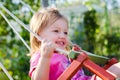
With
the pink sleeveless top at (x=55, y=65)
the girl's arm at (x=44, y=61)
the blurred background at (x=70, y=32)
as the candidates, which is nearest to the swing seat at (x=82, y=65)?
the girl's arm at (x=44, y=61)

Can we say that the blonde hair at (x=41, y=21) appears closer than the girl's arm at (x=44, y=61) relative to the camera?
No

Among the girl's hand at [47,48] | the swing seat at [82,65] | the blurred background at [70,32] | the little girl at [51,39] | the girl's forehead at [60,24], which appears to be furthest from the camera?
the blurred background at [70,32]

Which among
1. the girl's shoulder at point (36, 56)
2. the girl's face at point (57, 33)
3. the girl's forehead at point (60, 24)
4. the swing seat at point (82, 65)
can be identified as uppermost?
the girl's forehead at point (60, 24)

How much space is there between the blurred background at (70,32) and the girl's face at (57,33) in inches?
7.4

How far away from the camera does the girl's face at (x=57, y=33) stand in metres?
1.78

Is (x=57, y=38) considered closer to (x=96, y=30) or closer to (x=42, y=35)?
(x=42, y=35)

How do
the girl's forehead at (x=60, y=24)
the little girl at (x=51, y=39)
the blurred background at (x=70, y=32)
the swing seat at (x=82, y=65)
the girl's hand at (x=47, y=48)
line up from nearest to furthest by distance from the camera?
the swing seat at (x=82, y=65) < the girl's hand at (x=47, y=48) < the little girl at (x=51, y=39) < the girl's forehead at (x=60, y=24) < the blurred background at (x=70, y=32)

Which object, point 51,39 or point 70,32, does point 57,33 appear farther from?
point 70,32

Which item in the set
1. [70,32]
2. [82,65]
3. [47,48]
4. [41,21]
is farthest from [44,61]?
[70,32]

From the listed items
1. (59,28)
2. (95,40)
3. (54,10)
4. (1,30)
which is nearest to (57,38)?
(59,28)

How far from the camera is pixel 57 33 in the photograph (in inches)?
70.7

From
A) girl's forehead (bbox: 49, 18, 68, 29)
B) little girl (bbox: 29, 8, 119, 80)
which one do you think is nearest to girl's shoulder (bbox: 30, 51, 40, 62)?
little girl (bbox: 29, 8, 119, 80)

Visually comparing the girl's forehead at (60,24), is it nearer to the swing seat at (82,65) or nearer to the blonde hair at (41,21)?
the blonde hair at (41,21)

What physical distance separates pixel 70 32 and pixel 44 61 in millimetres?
5229
